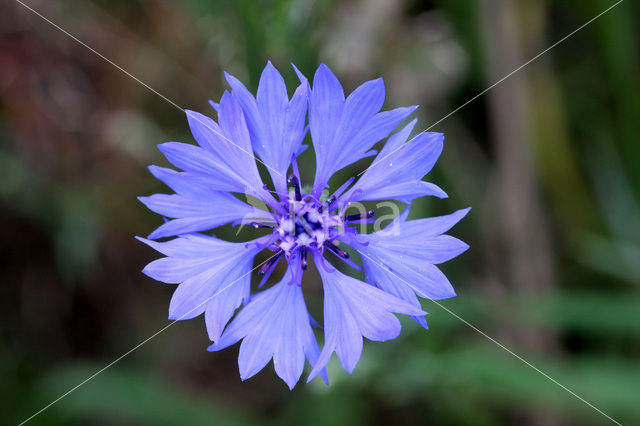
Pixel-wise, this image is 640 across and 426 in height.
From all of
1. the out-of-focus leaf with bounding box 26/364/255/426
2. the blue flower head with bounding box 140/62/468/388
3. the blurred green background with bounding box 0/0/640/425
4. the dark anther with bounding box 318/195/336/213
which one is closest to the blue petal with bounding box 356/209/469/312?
the blue flower head with bounding box 140/62/468/388

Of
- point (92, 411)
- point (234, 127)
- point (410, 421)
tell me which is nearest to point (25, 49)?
point (92, 411)

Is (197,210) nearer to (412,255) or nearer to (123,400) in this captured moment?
(412,255)

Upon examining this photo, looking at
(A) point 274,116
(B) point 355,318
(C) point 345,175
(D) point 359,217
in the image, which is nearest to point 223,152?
(A) point 274,116

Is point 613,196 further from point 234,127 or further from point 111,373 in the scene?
point 111,373

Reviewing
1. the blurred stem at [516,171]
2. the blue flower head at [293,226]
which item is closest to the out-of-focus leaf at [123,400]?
the blue flower head at [293,226]

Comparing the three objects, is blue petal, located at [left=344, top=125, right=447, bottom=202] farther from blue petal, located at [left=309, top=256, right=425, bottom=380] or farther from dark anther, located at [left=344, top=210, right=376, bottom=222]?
blue petal, located at [left=309, top=256, right=425, bottom=380]
